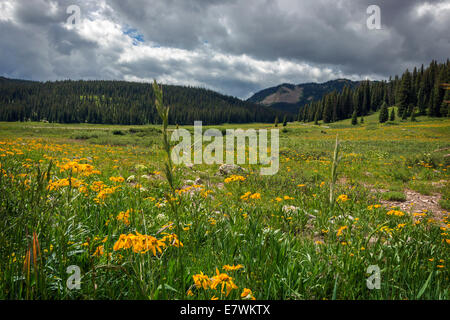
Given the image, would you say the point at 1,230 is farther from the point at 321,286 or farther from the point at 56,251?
the point at 321,286

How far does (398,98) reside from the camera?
71625 mm

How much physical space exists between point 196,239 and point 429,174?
13.0 m

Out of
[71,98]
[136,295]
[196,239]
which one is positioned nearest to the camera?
[136,295]

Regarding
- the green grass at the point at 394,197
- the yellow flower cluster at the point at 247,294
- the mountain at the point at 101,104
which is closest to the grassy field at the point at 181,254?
the yellow flower cluster at the point at 247,294

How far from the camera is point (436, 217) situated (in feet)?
20.1

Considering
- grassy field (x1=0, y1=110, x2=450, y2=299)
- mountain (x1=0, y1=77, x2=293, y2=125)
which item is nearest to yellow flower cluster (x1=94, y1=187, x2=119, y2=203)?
grassy field (x1=0, y1=110, x2=450, y2=299)

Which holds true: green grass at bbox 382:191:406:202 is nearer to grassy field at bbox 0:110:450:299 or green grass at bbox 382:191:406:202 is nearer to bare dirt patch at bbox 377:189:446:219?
bare dirt patch at bbox 377:189:446:219

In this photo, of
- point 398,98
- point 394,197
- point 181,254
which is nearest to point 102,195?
point 181,254

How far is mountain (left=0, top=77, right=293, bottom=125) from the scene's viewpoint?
393 feet

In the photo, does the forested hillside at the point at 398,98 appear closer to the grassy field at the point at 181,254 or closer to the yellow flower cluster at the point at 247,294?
the grassy field at the point at 181,254

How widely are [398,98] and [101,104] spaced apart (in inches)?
6783

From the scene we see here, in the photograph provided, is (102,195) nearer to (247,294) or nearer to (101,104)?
(247,294)

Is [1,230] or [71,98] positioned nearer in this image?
[1,230]
